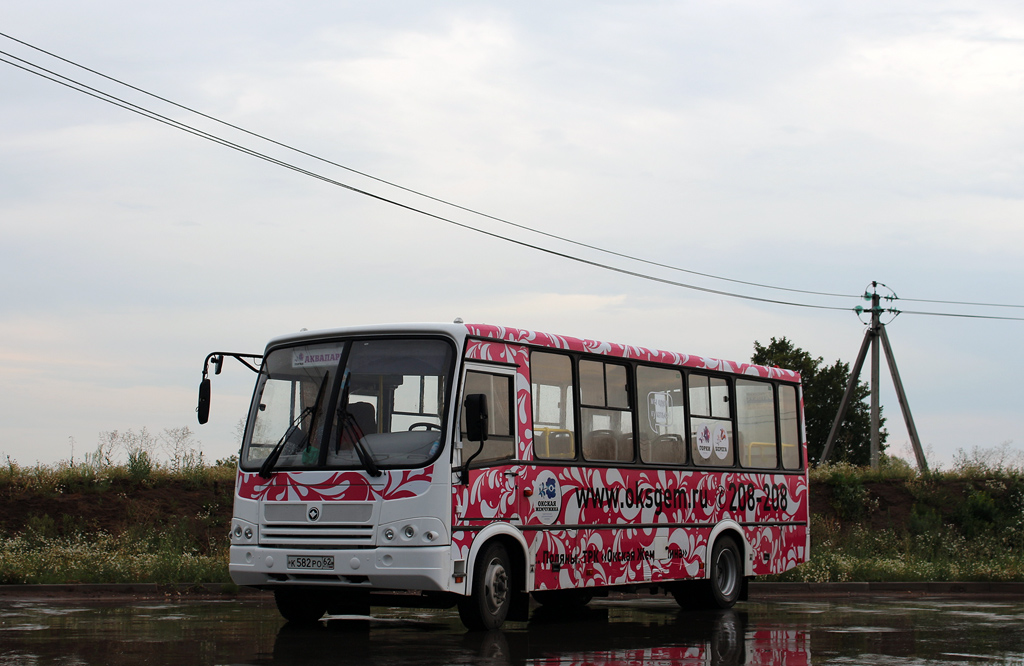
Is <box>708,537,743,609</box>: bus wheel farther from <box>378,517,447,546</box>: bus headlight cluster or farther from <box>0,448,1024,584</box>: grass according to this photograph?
<box>378,517,447,546</box>: bus headlight cluster

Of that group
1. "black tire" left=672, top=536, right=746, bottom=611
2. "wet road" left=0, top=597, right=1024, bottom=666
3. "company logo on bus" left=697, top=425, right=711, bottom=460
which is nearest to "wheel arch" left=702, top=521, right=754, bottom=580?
"black tire" left=672, top=536, right=746, bottom=611

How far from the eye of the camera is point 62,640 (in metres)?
10.9

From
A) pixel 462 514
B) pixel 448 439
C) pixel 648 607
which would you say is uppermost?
pixel 448 439

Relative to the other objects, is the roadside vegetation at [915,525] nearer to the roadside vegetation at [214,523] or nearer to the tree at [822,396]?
the roadside vegetation at [214,523]

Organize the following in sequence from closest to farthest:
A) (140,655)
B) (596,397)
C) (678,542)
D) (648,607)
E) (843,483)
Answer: (140,655) → (596,397) → (678,542) → (648,607) → (843,483)

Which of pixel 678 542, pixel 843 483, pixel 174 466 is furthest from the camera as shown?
pixel 843 483

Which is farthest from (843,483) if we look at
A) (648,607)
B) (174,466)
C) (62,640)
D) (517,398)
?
(62,640)

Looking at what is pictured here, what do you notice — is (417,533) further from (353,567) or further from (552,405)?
(552,405)

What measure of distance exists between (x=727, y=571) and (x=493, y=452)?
5.34 meters

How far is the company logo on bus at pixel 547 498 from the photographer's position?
1248 cm

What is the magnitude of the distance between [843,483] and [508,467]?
17.5 metres

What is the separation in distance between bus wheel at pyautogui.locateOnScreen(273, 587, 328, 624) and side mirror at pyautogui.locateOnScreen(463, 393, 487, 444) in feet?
9.16

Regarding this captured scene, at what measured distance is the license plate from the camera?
11367mm

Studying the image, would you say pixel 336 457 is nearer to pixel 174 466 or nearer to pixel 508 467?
pixel 508 467
